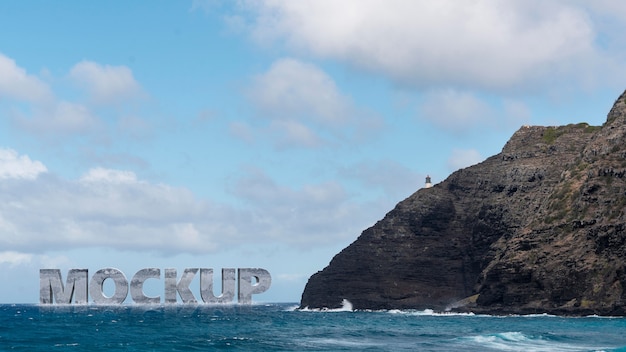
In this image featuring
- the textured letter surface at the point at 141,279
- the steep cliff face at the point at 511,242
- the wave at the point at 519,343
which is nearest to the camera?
the wave at the point at 519,343

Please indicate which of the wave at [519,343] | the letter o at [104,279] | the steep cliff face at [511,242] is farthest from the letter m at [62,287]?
the wave at [519,343]

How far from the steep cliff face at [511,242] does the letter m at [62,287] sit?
2205 inches

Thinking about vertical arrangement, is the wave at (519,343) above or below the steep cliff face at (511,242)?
below

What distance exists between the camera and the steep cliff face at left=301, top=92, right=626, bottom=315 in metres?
137

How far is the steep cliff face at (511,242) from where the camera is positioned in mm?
137000

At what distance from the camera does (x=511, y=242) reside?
6078 inches

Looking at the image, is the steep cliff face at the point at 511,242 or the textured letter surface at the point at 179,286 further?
the textured letter surface at the point at 179,286

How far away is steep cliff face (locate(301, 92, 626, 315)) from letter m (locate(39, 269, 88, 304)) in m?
56.0

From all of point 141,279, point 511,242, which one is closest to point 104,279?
point 141,279

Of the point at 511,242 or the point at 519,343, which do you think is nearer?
the point at 519,343

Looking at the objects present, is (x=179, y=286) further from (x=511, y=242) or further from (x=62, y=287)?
(x=511, y=242)

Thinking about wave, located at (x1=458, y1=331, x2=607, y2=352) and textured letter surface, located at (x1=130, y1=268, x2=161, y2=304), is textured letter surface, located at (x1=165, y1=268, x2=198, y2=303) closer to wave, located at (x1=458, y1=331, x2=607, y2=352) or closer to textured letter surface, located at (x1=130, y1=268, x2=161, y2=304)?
textured letter surface, located at (x1=130, y1=268, x2=161, y2=304)

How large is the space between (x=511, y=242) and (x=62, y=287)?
82.4 meters

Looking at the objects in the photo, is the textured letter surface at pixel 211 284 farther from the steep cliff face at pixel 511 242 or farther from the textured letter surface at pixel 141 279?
the steep cliff face at pixel 511 242
